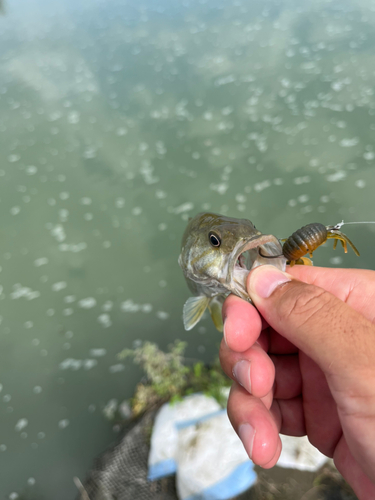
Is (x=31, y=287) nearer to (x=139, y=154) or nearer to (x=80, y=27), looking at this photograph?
(x=139, y=154)

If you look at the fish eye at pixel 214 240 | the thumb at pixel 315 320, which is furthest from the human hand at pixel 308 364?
the fish eye at pixel 214 240

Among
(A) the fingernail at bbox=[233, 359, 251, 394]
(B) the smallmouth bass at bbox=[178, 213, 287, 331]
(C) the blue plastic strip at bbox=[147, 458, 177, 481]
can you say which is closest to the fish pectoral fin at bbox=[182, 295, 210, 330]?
(B) the smallmouth bass at bbox=[178, 213, 287, 331]

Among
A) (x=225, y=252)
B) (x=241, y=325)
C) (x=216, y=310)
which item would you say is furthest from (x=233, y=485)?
(x=225, y=252)

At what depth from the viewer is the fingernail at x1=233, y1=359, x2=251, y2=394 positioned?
Result: 188cm

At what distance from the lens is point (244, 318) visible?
1.87 metres

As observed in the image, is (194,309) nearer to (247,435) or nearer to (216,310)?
(216,310)

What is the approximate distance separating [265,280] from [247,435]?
883 millimetres

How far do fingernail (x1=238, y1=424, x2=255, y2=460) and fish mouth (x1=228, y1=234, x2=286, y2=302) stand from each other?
73cm

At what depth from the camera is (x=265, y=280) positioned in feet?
5.74

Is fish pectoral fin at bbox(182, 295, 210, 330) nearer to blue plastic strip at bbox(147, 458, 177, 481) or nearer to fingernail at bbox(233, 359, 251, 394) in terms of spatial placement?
fingernail at bbox(233, 359, 251, 394)

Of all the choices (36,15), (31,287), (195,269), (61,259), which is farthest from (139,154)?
(36,15)

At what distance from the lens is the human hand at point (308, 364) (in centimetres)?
129

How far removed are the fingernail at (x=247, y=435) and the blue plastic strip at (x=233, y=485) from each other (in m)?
1.96

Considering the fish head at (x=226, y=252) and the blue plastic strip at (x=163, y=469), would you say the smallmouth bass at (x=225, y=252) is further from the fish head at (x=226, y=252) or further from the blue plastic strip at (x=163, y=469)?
the blue plastic strip at (x=163, y=469)
